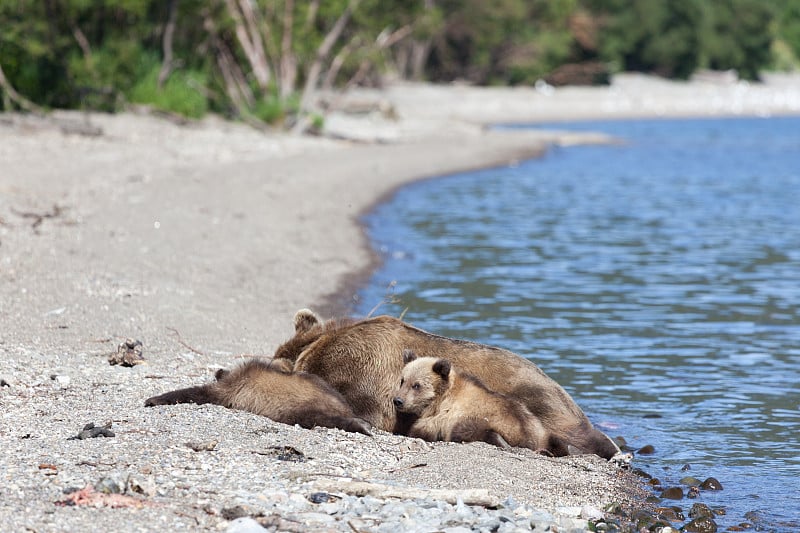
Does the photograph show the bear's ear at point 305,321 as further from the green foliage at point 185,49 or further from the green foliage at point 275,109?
the green foliage at point 275,109

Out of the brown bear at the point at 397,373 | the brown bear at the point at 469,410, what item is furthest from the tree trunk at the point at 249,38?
the brown bear at the point at 469,410

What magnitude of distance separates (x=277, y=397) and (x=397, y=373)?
2.52 feet

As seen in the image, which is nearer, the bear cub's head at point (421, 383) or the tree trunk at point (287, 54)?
the bear cub's head at point (421, 383)

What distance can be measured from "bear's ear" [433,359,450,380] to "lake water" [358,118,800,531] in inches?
59.6

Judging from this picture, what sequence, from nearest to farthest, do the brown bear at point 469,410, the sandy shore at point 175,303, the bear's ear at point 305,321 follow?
the sandy shore at point 175,303 < the brown bear at point 469,410 < the bear's ear at point 305,321

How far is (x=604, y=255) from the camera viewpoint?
1858 cm

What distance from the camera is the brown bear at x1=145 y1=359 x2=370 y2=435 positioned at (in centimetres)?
717

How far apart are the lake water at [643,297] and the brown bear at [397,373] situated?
0.69 m

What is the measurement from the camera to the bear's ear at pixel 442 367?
23.4 feet

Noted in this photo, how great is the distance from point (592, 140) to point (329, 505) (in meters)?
39.0

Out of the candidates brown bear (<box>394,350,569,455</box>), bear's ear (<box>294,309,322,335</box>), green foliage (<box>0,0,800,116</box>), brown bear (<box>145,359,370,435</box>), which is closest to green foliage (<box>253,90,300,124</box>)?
green foliage (<box>0,0,800,116</box>)

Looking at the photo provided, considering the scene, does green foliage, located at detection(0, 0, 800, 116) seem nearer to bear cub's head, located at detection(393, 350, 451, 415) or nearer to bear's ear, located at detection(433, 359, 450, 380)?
bear cub's head, located at detection(393, 350, 451, 415)

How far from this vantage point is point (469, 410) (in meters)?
7.37

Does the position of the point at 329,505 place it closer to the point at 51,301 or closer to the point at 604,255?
the point at 51,301
